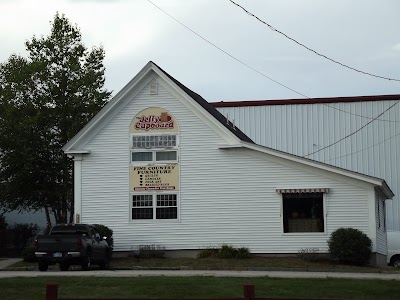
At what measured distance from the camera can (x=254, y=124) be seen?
51969mm

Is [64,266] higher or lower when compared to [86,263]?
lower

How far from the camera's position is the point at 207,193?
116 feet

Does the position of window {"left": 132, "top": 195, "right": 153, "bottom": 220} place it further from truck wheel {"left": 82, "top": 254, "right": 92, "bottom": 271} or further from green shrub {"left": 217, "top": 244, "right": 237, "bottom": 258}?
truck wheel {"left": 82, "top": 254, "right": 92, "bottom": 271}

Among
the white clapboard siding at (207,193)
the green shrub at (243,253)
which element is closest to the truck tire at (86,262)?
the white clapboard siding at (207,193)

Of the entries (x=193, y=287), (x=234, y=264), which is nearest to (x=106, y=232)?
(x=234, y=264)

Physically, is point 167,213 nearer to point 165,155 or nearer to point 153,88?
point 165,155

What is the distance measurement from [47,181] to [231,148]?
13.6 meters

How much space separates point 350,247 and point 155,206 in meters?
8.56

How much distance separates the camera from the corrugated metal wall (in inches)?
1950

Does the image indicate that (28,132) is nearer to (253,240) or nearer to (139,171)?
(139,171)

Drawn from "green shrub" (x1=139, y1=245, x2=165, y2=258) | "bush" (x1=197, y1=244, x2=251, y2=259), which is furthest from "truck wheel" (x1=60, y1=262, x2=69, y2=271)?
"bush" (x1=197, y1=244, x2=251, y2=259)

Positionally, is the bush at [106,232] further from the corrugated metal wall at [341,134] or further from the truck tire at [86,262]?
the corrugated metal wall at [341,134]

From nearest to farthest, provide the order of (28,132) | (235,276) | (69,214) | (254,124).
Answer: (235,276) → (28,132) → (69,214) → (254,124)

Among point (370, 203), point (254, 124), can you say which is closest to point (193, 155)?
point (370, 203)
